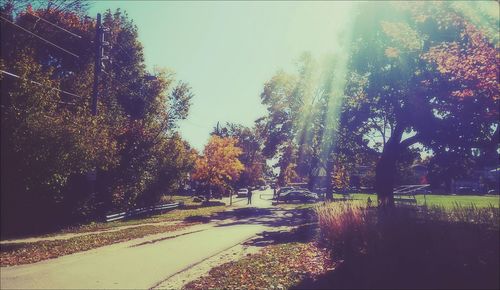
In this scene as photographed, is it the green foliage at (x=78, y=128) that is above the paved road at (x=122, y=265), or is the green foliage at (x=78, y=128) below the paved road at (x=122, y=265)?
above

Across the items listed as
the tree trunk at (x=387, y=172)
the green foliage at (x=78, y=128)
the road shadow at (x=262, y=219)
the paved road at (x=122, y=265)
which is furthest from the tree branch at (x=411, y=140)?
the green foliage at (x=78, y=128)

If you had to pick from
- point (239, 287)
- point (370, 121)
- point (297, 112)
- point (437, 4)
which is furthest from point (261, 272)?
point (297, 112)

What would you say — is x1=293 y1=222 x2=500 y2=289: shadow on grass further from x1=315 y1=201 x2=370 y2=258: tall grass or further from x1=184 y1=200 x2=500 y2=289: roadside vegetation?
x1=315 y1=201 x2=370 y2=258: tall grass

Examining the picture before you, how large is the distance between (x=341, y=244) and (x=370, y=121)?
20.7m

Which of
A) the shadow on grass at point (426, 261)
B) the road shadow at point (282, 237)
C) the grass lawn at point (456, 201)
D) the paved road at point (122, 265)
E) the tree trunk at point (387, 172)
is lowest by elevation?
the paved road at point (122, 265)

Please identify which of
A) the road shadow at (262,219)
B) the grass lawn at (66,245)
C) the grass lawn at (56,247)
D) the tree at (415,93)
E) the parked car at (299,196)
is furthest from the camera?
the parked car at (299,196)

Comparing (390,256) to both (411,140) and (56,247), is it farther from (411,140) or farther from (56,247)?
(411,140)

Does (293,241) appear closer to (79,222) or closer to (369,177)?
(79,222)

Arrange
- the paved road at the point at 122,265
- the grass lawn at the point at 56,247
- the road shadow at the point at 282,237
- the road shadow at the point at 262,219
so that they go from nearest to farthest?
the paved road at the point at 122,265 → the grass lawn at the point at 56,247 → the road shadow at the point at 282,237 → the road shadow at the point at 262,219

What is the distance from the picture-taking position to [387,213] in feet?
27.2

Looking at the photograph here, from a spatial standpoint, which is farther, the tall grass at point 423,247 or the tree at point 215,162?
the tree at point 215,162

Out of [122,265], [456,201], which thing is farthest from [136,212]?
[456,201]

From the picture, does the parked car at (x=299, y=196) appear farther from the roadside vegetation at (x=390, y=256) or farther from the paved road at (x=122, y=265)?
the roadside vegetation at (x=390, y=256)

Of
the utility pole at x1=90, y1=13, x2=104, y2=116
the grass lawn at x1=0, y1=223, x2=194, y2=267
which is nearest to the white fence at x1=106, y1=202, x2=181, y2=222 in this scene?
the grass lawn at x1=0, y1=223, x2=194, y2=267
